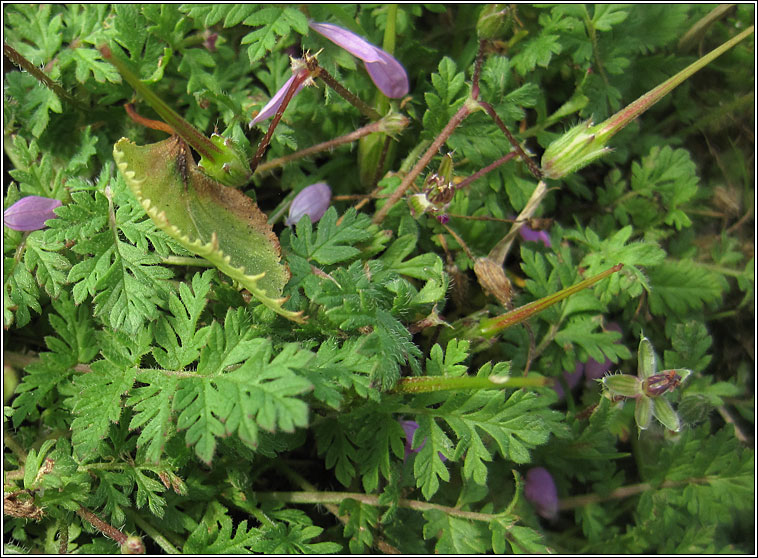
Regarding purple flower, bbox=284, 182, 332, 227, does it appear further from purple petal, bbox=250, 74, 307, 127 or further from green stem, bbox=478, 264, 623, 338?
green stem, bbox=478, 264, 623, 338

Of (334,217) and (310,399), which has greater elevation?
(334,217)

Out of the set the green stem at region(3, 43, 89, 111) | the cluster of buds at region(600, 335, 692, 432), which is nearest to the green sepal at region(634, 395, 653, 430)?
the cluster of buds at region(600, 335, 692, 432)

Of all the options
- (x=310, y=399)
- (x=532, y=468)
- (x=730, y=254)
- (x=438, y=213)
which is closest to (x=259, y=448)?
(x=310, y=399)

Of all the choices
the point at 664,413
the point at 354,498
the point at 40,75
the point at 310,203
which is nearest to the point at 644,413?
the point at 664,413

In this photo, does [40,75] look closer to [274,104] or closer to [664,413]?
[274,104]

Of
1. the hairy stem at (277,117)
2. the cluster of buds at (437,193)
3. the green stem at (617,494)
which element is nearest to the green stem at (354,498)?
the green stem at (617,494)

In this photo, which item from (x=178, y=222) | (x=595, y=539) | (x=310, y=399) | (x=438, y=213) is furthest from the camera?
(x=595, y=539)

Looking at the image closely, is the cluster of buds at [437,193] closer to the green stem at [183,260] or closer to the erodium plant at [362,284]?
the erodium plant at [362,284]

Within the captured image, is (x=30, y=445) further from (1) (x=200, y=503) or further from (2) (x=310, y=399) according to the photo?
(2) (x=310, y=399)
